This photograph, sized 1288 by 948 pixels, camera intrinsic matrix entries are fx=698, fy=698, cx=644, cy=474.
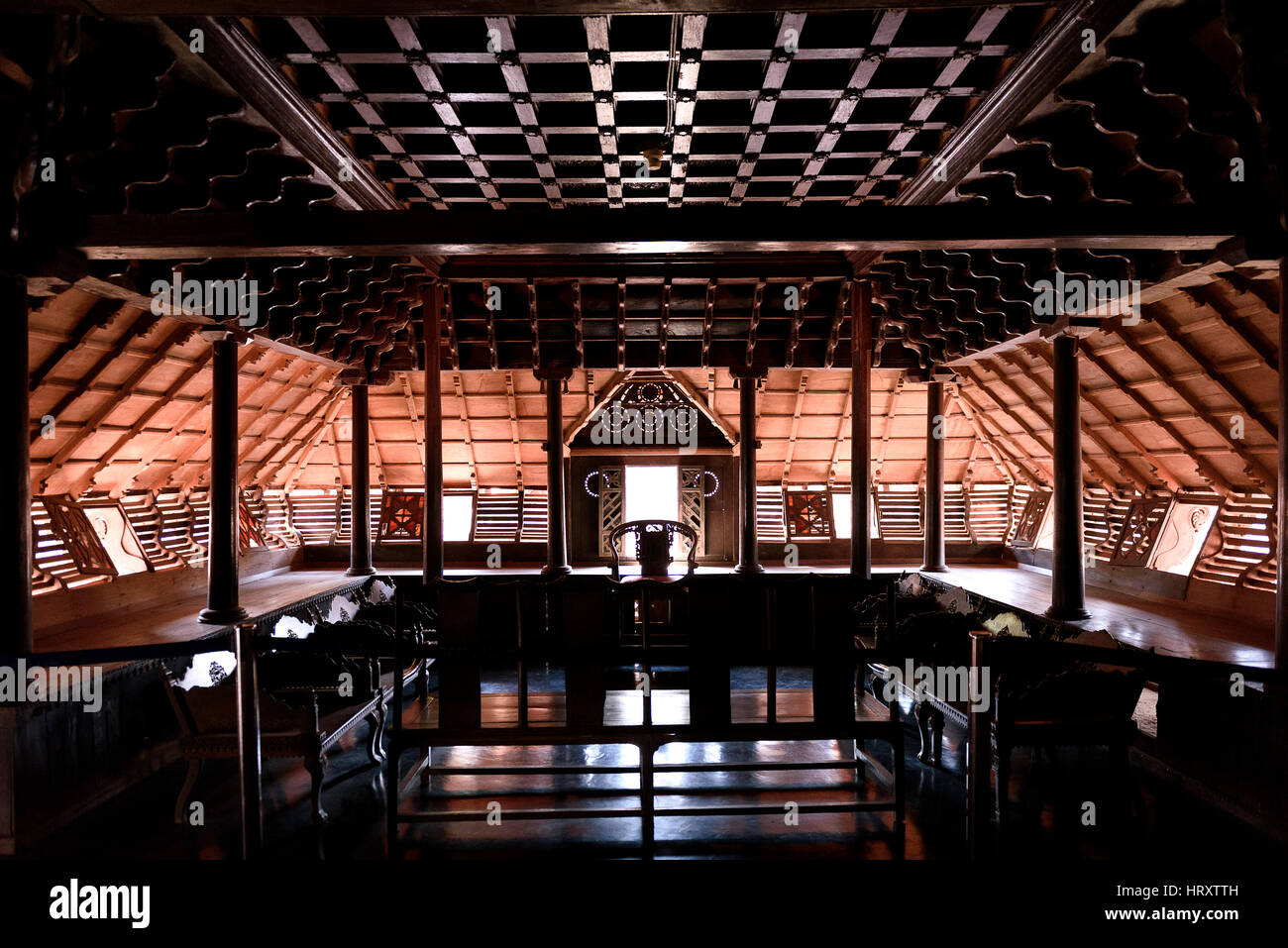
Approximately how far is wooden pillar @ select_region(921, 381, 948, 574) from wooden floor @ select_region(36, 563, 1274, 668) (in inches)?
10.9

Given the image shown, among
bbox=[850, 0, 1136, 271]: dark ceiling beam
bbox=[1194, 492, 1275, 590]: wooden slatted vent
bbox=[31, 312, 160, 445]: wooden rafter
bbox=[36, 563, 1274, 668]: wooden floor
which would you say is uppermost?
bbox=[850, 0, 1136, 271]: dark ceiling beam

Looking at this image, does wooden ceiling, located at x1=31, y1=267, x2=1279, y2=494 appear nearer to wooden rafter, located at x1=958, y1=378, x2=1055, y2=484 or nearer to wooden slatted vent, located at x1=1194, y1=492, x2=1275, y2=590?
wooden rafter, located at x1=958, y1=378, x2=1055, y2=484

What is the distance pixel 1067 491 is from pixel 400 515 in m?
9.98

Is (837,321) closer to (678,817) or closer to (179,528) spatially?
(678,817)

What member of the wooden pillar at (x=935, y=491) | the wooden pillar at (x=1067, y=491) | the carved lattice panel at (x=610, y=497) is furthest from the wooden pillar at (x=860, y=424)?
the carved lattice panel at (x=610, y=497)

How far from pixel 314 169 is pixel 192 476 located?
22.6 ft

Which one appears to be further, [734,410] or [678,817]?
[734,410]

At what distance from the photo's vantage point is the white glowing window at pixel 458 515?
12195mm

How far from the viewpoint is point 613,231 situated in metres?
4.45

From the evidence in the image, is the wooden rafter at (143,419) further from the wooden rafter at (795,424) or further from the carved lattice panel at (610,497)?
the wooden rafter at (795,424)

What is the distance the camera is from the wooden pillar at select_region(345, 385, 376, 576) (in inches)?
381

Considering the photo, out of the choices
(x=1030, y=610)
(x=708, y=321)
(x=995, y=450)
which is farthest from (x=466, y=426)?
(x=995, y=450)

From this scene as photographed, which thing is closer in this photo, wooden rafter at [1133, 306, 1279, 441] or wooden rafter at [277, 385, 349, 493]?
wooden rafter at [1133, 306, 1279, 441]

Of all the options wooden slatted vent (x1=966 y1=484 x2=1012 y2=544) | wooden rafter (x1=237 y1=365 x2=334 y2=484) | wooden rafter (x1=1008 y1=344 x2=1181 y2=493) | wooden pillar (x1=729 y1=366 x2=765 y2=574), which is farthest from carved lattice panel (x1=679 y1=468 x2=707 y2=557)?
wooden rafter (x1=237 y1=365 x2=334 y2=484)
